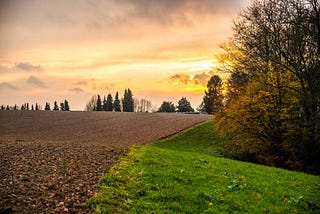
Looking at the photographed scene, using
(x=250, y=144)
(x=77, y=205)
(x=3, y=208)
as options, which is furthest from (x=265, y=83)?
(x=3, y=208)

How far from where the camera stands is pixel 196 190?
11539mm

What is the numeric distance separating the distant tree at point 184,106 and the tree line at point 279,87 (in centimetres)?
9341

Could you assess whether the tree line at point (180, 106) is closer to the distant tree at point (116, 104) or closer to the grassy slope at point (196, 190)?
the distant tree at point (116, 104)

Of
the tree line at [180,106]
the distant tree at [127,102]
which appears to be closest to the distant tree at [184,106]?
the tree line at [180,106]

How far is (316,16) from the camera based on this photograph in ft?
77.6

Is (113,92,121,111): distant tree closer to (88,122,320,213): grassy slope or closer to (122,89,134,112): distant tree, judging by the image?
(122,89,134,112): distant tree

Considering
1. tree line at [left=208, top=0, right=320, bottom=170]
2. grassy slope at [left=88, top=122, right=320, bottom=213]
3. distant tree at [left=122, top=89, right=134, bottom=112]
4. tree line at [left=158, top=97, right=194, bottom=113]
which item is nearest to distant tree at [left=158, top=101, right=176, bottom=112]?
tree line at [left=158, top=97, right=194, bottom=113]

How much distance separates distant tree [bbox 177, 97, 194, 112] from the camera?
122 m

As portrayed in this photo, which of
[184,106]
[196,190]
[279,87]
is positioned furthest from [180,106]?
[196,190]

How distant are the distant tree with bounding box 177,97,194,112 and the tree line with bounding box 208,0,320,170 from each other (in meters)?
93.4

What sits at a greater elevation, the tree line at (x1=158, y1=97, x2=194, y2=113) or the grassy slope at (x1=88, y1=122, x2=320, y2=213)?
the tree line at (x1=158, y1=97, x2=194, y2=113)

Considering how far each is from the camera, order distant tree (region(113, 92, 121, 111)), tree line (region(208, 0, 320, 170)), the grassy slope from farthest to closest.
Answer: distant tree (region(113, 92, 121, 111)) < tree line (region(208, 0, 320, 170)) < the grassy slope

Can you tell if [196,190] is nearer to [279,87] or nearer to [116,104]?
[279,87]

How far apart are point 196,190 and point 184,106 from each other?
111402 millimetres
